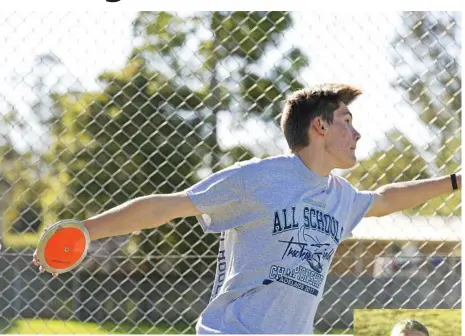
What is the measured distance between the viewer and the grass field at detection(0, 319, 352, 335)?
4.04 meters

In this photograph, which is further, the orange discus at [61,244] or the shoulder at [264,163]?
the shoulder at [264,163]

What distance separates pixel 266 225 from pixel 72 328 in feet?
A: 5.24

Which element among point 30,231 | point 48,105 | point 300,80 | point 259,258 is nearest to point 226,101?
point 300,80

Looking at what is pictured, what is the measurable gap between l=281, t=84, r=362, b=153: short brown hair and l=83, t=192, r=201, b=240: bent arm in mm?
486

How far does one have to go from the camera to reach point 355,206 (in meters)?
3.08

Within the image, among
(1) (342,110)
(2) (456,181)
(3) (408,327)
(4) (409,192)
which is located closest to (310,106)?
(1) (342,110)

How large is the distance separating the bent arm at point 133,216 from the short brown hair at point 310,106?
19.1 inches

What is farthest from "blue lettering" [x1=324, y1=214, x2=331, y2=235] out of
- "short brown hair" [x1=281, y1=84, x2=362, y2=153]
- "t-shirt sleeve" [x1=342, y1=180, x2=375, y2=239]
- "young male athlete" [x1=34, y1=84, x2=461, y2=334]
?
"short brown hair" [x1=281, y1=84, x2=362, y2=153]

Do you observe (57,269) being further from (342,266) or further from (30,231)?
(342,266)

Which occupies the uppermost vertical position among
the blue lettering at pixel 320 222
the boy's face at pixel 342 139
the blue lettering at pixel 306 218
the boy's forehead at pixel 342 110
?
the boy's forehead at pixel 342 110

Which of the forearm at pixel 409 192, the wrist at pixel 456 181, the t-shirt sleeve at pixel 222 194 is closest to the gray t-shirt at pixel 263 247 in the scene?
the t-shirt sleeve at pixel 222 194

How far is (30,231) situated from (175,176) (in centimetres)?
67

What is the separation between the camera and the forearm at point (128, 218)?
270 centimetres

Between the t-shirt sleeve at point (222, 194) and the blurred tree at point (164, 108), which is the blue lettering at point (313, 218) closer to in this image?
the t-shirt sleeve at point (222, 194)
